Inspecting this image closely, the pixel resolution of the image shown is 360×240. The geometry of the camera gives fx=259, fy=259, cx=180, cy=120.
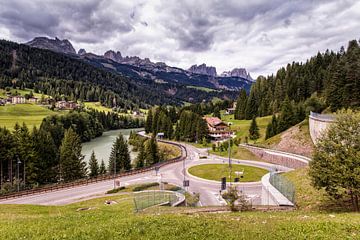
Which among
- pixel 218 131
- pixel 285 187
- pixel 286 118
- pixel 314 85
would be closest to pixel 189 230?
pixel 285 187

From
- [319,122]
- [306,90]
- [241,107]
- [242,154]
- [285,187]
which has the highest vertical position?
[306,90]

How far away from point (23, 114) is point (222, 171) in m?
146

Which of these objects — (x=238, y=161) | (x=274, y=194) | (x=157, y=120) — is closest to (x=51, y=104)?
(x=157, y=120)

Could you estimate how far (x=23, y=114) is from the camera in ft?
520

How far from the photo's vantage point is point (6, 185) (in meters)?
50.1

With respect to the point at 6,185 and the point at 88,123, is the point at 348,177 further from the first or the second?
the point at 88,123

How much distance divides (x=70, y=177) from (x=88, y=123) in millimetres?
92714

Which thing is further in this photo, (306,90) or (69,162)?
(306,90)

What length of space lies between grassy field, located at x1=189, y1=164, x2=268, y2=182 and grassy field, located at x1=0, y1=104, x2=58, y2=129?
4207 inches

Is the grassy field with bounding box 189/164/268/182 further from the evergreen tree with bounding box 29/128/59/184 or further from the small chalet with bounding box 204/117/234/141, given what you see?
the small chalet with bounding box 204/117/234/141

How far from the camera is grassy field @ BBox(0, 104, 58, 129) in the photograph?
5487 inches

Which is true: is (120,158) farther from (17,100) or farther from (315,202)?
(17,100)

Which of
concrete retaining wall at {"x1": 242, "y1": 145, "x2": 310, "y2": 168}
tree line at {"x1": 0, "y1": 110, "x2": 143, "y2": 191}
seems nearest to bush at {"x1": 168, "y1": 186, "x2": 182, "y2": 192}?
tree line at {"x1": 0, "y1": 110, "x2": 143, "y2": 191}

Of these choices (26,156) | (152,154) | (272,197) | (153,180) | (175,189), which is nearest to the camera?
(272,197)
